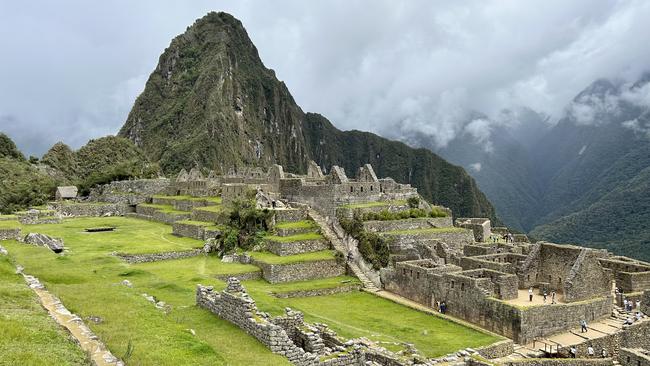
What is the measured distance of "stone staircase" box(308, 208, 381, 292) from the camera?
79.8 feet

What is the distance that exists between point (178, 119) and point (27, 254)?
16911cm

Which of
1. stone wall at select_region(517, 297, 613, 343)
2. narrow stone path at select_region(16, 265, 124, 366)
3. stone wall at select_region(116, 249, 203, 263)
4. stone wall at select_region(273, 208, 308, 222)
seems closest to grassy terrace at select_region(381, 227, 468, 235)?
stone wall at select_region(273, 208, 308, 222)

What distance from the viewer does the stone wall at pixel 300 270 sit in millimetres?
23266

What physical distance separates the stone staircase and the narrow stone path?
15761mm

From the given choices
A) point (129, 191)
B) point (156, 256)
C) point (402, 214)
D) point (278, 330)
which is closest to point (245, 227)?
point (156, 256)

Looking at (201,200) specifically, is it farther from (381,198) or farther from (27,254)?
(27,254)

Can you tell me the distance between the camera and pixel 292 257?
24.9m

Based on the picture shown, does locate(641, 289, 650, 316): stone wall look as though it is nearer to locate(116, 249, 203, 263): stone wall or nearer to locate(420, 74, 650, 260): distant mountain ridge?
locate(116, 249, 203, 263): stone wall

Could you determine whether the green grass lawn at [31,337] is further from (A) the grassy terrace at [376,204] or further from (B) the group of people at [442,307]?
(A) the grassy terrace at [376,204]

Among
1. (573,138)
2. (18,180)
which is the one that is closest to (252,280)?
(18,180)

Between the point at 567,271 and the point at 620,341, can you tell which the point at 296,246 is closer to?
the point at 567,271

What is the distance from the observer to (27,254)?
1766 cm

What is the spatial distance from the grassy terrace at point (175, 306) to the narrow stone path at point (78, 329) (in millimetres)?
173

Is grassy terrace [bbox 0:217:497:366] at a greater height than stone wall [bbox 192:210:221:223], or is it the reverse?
stone wall [bbox 192:210:221:223]
